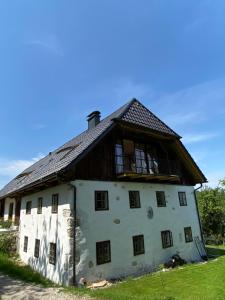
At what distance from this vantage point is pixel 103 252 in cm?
1232

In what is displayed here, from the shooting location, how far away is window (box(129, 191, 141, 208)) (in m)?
14.6

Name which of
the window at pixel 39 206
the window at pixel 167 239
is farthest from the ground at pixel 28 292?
the window at pixel 167 239

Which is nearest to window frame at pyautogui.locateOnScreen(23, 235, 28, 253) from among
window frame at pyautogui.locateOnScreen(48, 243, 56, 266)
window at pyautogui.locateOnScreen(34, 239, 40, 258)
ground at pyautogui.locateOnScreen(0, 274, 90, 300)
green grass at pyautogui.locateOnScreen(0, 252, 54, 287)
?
green grass at pyautogui.locateOnScreen(0, 252, 54, 287)

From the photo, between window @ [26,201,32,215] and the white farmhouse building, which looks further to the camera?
window @ [26,201,32,215]

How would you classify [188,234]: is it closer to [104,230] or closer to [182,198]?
[182,198]

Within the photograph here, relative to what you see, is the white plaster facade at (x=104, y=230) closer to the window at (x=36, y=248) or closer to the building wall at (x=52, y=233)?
the building wall at (x=52, y=233)

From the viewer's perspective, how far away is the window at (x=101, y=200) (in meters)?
12.9

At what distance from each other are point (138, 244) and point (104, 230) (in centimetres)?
264

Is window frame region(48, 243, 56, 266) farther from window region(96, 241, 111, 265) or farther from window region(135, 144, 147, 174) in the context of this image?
window region(135, 144, 147, 174)

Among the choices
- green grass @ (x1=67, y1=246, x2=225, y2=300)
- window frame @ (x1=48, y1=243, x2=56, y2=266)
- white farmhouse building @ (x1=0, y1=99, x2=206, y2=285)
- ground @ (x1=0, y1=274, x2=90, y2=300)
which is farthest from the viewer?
window frame @ (x1=48, y1=243, x2=56, y2=266)

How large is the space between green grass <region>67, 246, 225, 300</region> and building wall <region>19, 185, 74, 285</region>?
2000mm

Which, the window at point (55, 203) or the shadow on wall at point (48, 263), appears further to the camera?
the window at point (55, 203)

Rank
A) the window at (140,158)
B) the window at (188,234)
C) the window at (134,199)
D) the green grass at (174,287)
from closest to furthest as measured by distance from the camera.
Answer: the green grass at (174,287) < the window at (134,199) < the window at (140,158) < the window at (188,234)

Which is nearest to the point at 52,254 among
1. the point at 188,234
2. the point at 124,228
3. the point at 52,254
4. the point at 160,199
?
the point at 52,254
